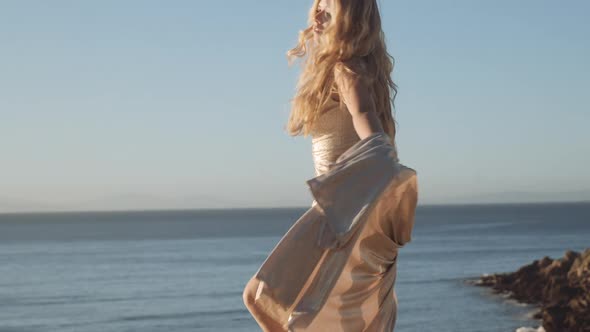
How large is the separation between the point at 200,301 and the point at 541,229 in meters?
75.3

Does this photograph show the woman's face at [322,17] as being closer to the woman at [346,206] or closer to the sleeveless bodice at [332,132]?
the woman at [346,206]

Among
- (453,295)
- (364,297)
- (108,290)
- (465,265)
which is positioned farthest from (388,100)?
(465,265)

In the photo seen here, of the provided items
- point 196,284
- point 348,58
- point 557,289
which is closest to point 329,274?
point 348,58

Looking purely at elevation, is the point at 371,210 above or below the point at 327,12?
below

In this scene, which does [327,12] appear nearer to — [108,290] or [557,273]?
[557,273]

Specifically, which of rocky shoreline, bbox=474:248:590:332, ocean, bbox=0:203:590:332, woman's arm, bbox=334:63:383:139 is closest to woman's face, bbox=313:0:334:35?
woman's arm, bbox=334:63:383:139

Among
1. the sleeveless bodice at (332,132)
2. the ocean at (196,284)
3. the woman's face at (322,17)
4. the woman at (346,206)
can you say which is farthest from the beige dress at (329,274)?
the ocean at (196,284)

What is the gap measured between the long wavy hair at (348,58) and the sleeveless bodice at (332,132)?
4cm

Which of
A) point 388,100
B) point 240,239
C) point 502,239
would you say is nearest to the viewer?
point 388,100

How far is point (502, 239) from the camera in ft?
298

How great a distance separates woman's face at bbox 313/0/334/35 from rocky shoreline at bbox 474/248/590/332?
21384 millimetres

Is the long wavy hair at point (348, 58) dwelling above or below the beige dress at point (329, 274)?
above

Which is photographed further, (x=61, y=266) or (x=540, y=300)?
(x=61, y=266)

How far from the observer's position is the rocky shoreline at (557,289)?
1019 inches
